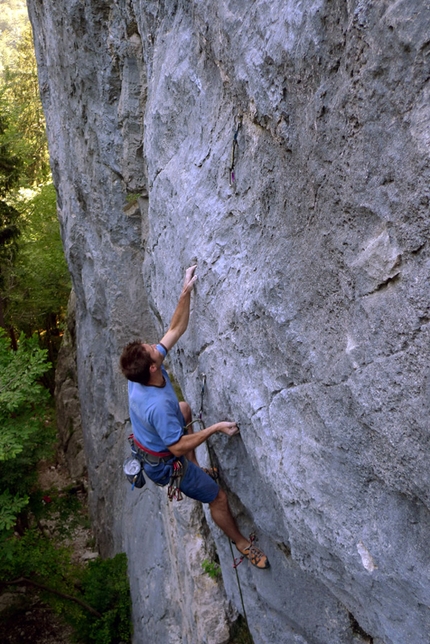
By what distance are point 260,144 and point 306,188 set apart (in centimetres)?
53

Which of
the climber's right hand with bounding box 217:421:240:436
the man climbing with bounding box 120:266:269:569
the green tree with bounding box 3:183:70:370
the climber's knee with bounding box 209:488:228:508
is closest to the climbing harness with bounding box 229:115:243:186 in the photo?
the man climbing with bounding box 120:266:269:569

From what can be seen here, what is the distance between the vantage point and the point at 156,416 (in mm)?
4082

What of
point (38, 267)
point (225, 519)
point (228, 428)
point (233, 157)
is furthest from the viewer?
point (38, 267)

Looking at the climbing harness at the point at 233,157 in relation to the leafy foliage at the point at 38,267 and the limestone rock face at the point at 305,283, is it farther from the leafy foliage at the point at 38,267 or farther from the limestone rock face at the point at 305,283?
the leafy foliage at the point at 38,267

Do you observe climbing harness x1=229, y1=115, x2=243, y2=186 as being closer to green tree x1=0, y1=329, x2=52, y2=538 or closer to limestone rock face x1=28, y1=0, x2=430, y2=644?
limestone rock face x1=28, y1=0, x2=430, y2=644

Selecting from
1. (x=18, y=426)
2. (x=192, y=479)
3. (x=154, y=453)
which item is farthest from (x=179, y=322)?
(x=18, y=426)

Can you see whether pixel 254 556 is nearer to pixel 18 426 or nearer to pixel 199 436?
pixel 199 436

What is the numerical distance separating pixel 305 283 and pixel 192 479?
2.26 m

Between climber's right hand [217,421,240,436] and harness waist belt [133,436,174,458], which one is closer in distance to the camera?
climber's right hand [217,421,240,436]

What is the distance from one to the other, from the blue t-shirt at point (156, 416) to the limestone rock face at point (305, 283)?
1.01ft

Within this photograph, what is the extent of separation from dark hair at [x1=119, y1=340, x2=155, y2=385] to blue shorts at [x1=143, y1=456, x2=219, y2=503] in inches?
34.1

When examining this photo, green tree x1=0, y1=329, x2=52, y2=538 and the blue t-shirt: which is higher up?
green tree x1=0, y1=329, x2=52, y2=538

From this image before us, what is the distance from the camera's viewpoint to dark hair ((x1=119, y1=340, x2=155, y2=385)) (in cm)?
405

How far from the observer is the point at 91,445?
11.4 m
